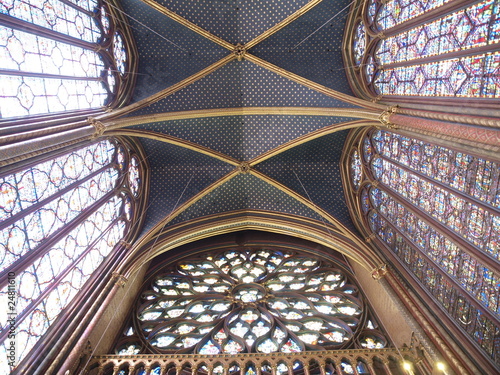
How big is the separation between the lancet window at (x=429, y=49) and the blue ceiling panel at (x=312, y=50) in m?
0.70

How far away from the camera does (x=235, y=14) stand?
34.2 feet

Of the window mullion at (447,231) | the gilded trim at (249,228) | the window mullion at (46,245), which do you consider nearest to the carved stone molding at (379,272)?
the gilded trim at (249,228)

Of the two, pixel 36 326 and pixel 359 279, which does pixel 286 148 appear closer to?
pixel 359 279

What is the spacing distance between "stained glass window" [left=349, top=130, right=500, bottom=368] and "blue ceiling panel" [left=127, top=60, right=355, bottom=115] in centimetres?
290

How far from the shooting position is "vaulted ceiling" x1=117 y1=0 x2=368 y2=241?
10.4 meters

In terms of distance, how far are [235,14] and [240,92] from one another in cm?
217

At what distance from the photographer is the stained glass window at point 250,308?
8711 millimetres

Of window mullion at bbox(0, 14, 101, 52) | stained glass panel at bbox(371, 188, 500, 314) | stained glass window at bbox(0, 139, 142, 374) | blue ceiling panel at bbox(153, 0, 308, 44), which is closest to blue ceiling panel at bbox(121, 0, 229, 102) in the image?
blue ceiling panel at bbox(153, 0, 308, 44)

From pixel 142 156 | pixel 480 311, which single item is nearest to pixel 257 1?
pixel 142 156

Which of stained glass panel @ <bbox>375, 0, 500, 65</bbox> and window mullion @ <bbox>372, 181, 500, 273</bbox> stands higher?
stained glass panel @ <bbox>375, 0, 500, 65</bbox>

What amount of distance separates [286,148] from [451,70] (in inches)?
223

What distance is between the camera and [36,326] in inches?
256

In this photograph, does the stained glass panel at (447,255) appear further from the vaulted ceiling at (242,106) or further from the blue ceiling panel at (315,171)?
the blue ceiling panel at (315,171)

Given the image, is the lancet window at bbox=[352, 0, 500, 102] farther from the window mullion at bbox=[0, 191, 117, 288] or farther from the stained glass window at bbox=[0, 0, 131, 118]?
the window mullion at bbox=[0, 191, 117, 288]
